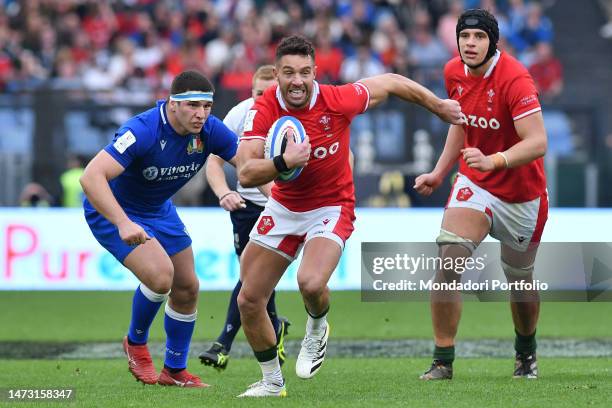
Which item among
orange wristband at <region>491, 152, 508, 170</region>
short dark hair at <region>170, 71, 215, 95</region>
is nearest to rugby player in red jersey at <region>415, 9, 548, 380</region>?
orange wristband at <region>491, 152, 508, 170</region>

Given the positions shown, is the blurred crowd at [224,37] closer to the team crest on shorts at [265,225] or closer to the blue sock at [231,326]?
the blue sock at [231,326]

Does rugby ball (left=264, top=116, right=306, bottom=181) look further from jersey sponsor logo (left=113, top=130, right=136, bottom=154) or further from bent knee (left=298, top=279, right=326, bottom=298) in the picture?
jersey sponsor logo (left=113, top=130, right=136, bottom=154)

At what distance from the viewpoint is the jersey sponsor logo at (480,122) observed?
917cm

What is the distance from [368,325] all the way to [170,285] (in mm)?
5269

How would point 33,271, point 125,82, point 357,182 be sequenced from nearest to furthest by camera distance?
point 33,271, point 357,182, point 125,82

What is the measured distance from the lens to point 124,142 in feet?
29.1

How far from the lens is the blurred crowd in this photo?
2133 centimetres

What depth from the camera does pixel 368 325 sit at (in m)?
14.0

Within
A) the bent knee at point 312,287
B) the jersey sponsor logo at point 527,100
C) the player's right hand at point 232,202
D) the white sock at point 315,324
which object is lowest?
the white sock at point 315,324

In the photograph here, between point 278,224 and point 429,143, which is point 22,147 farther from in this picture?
point 278,224

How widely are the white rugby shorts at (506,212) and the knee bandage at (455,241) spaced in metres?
0.25

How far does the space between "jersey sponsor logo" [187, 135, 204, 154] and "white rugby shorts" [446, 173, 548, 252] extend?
1893 millimetres

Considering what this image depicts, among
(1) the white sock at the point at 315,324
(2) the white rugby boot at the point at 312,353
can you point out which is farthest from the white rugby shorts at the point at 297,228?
(2) the white rugby boot at the point at 312,353

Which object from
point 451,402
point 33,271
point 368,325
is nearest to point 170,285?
point 451,402
